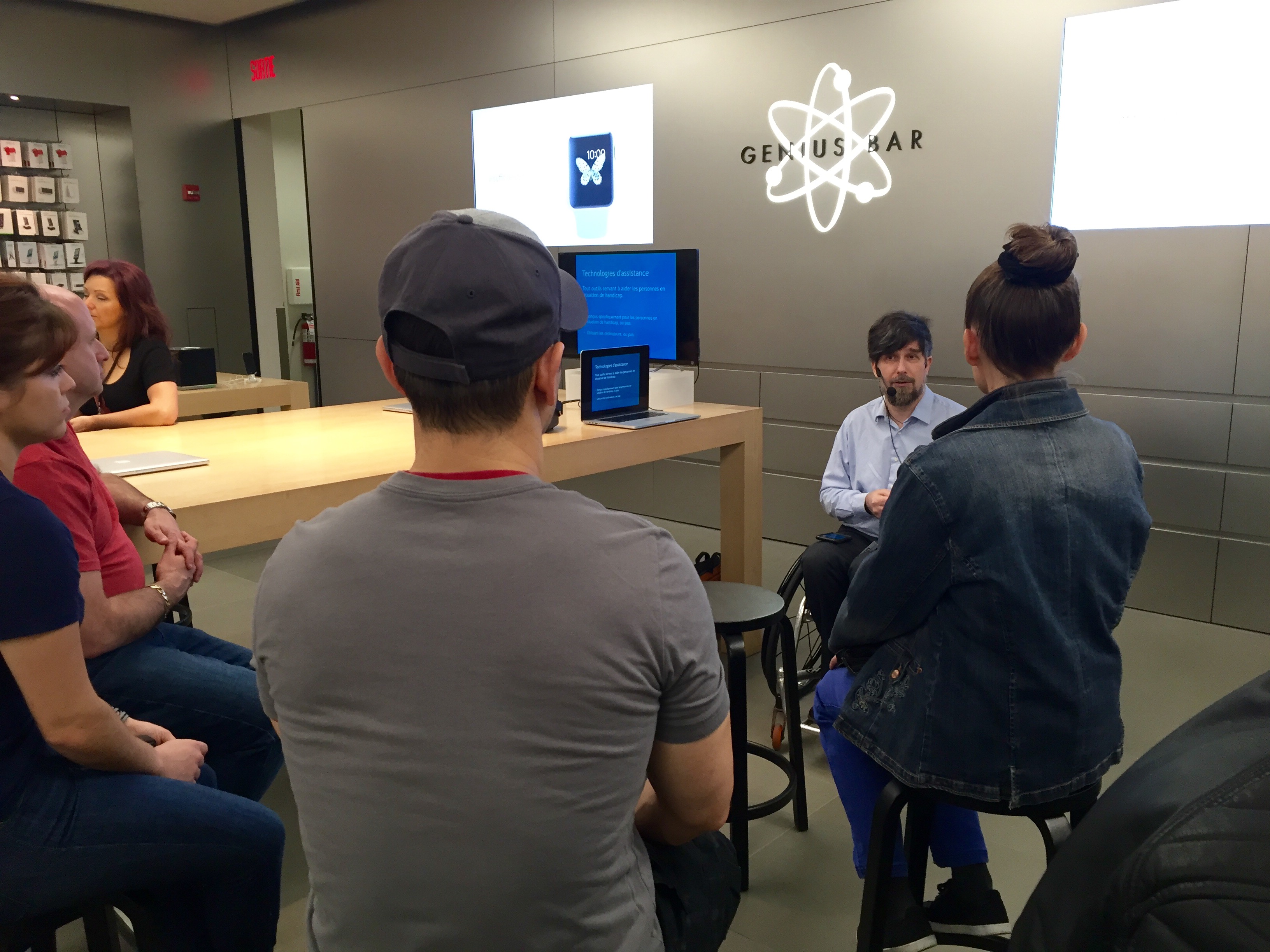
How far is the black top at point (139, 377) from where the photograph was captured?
10.5 ft

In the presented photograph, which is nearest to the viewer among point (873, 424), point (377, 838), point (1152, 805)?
point (1152, 805)

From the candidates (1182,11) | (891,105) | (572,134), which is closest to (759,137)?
(891,105)

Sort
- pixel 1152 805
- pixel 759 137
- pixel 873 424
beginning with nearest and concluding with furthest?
1. pixel 1152 805
2. pixel 873 424
3. pixel 759 137

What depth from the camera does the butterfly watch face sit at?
5.02 m

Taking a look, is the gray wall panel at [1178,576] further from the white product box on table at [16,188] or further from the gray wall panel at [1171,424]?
the white product box on table at [16,188]

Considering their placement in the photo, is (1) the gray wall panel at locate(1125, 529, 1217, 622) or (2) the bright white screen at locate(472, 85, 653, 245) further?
(2) the bright white screen at locate(472, 85, 653, 245)

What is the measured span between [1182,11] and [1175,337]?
3.63 feet

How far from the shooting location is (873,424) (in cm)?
283

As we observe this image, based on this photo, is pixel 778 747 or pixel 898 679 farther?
pixel 778 747

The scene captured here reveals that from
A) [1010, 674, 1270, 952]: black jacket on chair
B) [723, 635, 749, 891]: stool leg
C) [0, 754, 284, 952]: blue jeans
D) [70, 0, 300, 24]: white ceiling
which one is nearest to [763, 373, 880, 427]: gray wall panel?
[723, 635, 749, 891]: stool leg

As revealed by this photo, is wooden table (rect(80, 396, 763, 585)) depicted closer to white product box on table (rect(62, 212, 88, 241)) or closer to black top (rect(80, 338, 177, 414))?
black top (rect(80, 338, 177, 414))

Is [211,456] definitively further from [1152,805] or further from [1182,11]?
[1182,11]

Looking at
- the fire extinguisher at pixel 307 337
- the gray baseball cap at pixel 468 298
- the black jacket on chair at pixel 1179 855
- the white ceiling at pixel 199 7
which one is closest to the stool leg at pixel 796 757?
the gray baseball cap at pixel 468 298

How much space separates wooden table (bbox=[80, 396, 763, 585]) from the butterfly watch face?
2.06 m
